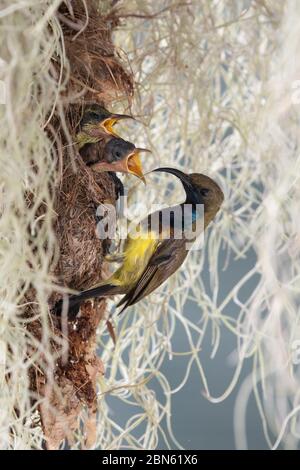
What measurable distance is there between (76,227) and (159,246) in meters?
0.13

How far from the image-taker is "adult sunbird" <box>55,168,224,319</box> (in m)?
1.54

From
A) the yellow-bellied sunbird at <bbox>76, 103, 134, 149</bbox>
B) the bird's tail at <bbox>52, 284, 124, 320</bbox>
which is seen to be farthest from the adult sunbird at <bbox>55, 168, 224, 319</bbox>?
the yellow-bellied sunbird at <bbox>76, 103, 134, 149</bbox>

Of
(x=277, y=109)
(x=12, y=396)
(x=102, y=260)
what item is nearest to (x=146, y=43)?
(x=277, y=109)

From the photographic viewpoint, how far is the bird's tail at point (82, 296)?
149 centimetres

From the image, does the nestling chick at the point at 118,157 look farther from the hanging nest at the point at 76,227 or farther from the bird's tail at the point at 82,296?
the bird's tail at the point at 82,296

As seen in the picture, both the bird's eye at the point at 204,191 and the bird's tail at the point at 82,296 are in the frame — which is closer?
the bird's tail at the point at 82,296

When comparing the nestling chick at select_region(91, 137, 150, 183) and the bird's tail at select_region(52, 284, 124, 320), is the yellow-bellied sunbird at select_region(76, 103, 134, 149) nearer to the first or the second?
the nestling chick at select_region(91, 137, 150, 183)

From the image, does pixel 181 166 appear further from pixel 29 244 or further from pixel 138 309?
pixel 29 244

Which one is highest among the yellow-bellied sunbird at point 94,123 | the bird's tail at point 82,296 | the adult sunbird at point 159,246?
the yellow-bellied sunbird at point 94,123

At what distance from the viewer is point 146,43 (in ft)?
5.85

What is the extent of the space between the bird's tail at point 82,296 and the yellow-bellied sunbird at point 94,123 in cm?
22

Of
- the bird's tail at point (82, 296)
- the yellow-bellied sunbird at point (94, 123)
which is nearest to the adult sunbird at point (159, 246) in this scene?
Result: the bird's tail at point (82, 296)

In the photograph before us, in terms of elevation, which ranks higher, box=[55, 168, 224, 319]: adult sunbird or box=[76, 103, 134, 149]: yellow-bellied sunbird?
box=[76, 103, 134, 149]: yellow-bellied sunbird

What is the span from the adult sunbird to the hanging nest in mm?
43
